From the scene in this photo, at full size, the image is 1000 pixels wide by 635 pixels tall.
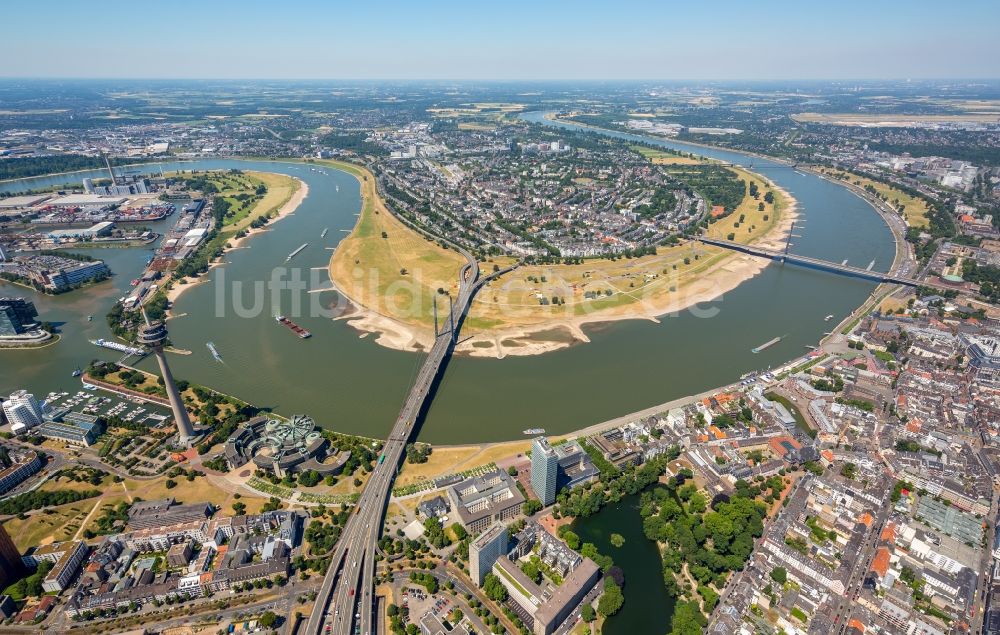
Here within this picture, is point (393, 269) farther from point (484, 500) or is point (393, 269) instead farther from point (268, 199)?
point (268, 199)

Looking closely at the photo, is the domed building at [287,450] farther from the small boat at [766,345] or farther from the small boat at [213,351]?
the small boat at [766,345]

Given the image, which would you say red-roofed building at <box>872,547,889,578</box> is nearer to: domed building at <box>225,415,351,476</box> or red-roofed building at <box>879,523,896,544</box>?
red-roofed building at <box>879,523,896,544</box>

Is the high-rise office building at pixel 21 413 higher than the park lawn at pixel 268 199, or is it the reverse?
the park lawn at pixel 268 199

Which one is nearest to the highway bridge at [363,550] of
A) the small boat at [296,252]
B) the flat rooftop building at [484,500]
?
the flat rooftop building at [484,500]

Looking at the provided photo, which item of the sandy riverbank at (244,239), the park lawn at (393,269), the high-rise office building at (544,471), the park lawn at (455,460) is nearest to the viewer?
the high-rise office building at (544,471)

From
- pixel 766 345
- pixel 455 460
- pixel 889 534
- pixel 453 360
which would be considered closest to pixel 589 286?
pixel 766 345
